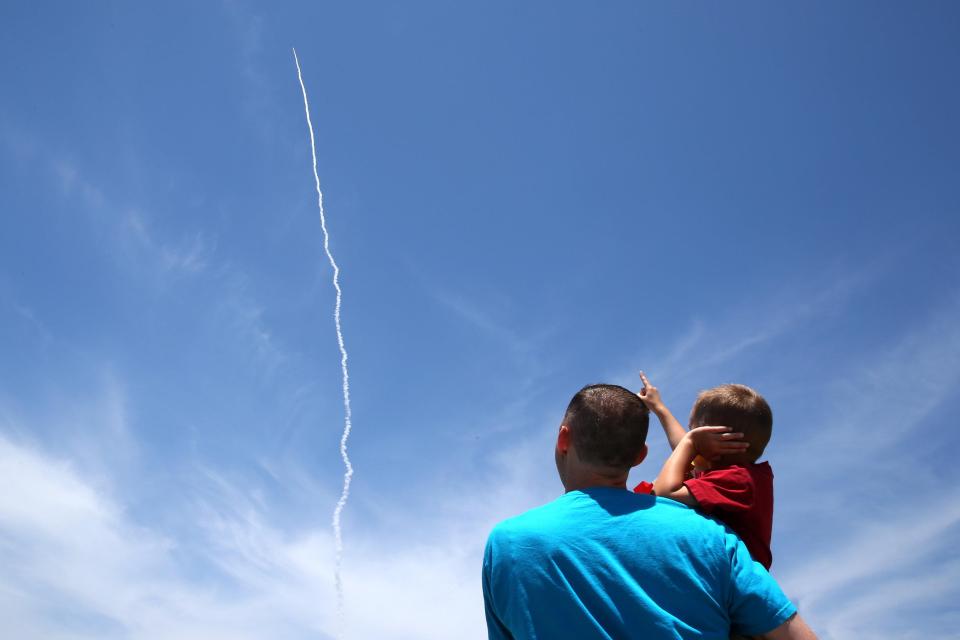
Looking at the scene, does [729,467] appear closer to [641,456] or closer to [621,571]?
[641,456]

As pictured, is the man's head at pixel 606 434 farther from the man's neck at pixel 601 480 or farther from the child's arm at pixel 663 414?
the child's arm at pixel 663 414

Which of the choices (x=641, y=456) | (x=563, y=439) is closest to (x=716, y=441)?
(x=641, y=456)

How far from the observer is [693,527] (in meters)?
5.39

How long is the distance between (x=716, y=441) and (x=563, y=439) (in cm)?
155

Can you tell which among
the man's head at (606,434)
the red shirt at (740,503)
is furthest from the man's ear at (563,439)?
the red shirt at (740,503)

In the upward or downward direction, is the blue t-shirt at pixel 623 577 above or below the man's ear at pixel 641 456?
below

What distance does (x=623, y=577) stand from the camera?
5.18 meters

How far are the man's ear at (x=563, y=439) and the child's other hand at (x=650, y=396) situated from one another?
218cm

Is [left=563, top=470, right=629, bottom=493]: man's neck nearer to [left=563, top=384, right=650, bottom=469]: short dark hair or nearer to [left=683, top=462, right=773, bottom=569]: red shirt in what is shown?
[left=563, top=384, right=650, bottom=469]: short dark hair

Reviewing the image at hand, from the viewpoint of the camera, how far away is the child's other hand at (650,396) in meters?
7.93

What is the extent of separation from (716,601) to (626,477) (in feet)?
3.62

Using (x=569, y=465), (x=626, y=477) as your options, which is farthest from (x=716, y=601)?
(x=569, y=465)

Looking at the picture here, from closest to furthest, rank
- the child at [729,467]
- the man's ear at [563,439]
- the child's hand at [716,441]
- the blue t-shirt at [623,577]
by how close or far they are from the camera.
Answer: the blue t-shirt at [623,577], the man's ear at [563,439], the child at [729,467], the child's hand at [716,441]

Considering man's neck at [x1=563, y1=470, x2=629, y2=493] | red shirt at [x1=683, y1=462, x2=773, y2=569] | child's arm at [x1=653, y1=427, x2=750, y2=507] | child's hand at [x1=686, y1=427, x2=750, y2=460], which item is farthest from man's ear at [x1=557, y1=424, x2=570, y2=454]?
child's hand at [x1=686, y1=427, x2=750, y2=460]
